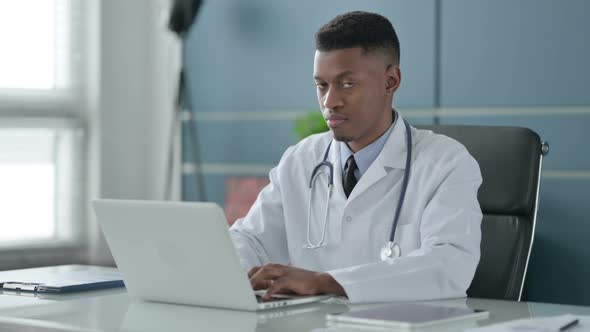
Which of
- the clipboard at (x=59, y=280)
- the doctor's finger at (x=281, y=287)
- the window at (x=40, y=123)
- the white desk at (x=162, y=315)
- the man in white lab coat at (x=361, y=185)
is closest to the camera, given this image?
the white desk at (x=162, y=315)

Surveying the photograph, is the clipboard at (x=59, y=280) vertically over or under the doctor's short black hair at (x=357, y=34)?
under

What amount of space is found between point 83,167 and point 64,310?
312 centimetres

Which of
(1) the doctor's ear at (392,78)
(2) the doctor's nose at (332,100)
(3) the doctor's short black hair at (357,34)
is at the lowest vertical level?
(2) the doctor's nose at (332,100)

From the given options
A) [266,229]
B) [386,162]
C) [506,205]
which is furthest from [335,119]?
[506,205]

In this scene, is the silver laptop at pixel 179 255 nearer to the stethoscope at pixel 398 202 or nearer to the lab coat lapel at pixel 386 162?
the stethoscope at pixel 398 202

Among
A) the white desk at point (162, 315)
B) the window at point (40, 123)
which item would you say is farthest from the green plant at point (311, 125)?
the white desk at point (162, 315)

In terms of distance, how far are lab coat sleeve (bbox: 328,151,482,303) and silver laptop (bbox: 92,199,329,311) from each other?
0.10 metres

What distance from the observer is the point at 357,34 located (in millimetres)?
2166

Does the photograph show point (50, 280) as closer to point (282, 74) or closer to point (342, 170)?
point (342, 170)

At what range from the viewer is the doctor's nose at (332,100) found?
2.11 meters

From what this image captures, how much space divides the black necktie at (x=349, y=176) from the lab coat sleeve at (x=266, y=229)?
18 cm

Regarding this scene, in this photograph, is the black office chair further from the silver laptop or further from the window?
the window

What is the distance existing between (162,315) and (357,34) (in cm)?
86

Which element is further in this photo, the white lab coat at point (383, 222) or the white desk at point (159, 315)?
the white lab coat at point (383, 222)
